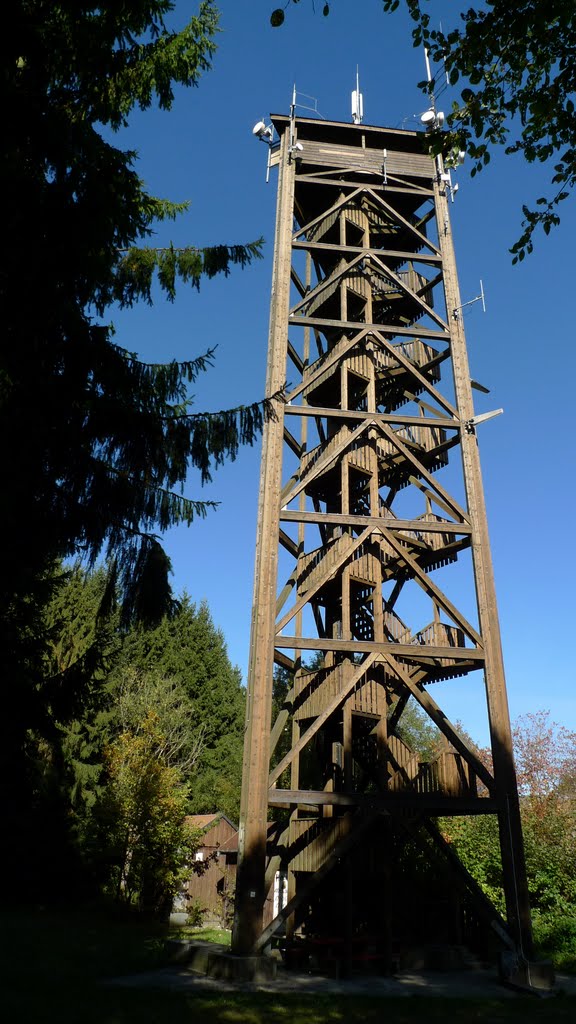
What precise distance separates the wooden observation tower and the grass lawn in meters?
1.92

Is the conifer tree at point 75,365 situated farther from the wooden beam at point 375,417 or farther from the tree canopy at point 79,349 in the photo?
the wooden beam at point 375,417

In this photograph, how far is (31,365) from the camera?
260 inches

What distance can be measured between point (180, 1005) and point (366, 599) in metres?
8.36

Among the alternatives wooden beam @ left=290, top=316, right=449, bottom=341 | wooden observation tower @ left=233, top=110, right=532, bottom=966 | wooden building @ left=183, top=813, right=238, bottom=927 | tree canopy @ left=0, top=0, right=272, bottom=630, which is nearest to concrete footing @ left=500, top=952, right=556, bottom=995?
wooden observation tower @ left=233, top=110, right=532, bottom=966

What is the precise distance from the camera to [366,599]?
50.5ft

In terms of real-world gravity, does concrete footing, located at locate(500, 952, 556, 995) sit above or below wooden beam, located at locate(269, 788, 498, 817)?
below

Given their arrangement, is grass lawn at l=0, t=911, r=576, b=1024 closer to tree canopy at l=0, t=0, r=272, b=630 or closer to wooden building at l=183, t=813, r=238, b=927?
tree canopy at l=0, t=0, r=272, b=630

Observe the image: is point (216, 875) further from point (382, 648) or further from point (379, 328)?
point (379, 328)

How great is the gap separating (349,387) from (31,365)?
11441 millimetres

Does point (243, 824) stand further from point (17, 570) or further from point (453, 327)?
point (453, 327)

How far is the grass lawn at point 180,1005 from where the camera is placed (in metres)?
7.98

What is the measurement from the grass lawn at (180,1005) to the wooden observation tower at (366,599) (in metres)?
1.92

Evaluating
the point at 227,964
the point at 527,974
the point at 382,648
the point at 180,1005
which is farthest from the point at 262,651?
the point at 527,974

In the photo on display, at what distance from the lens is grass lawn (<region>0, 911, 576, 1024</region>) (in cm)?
798
